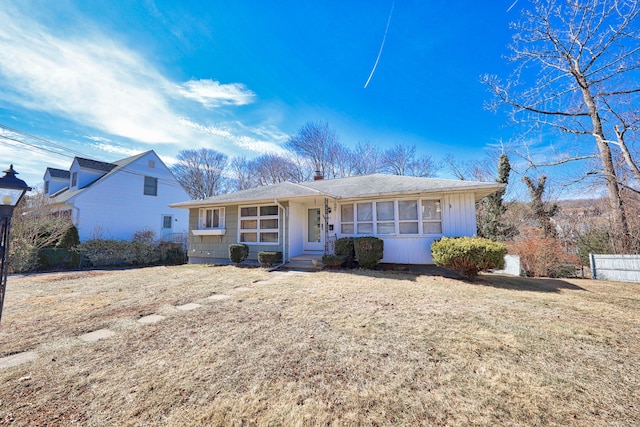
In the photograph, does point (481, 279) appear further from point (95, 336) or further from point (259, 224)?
point (95, 336)

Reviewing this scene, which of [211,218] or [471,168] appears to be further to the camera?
[471,168]

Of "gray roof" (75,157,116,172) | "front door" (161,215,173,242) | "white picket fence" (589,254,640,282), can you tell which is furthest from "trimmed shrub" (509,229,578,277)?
"gray roof" (75,157,116,172)

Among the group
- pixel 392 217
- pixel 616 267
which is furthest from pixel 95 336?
pixel 616 267

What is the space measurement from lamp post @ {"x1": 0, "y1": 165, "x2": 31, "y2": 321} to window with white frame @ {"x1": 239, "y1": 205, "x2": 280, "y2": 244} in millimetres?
7686

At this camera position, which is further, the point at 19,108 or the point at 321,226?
the point at 321,226

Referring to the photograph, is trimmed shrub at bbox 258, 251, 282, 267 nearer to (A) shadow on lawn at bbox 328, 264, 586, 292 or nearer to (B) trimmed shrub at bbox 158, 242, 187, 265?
(A) shadow on lawn at bbox 328, 264, 586, 292

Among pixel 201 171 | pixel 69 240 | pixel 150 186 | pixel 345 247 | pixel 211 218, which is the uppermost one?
pixel 201 171

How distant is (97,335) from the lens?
11.2 feet

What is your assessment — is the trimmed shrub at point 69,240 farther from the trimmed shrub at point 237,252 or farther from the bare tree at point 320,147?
the bare tree at point 320,147

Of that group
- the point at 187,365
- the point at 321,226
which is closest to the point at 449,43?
the point at 321,226

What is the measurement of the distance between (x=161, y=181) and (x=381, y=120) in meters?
15.7

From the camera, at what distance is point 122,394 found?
2145 mm

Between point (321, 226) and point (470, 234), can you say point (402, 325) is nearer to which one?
point (470, 234)

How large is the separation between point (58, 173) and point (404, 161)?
26.6 metres
